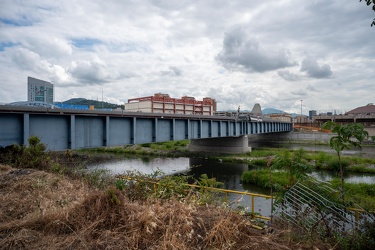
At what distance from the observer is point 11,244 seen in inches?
172

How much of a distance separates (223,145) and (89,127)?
27.6m

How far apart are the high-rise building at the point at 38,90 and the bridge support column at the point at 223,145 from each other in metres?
25.3

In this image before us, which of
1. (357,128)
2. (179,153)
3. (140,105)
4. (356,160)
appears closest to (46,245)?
(357,128)

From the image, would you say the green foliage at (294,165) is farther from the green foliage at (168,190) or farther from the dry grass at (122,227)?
the dry grass at (122,227)

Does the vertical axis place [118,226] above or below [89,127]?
below

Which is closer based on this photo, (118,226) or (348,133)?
(118,226)

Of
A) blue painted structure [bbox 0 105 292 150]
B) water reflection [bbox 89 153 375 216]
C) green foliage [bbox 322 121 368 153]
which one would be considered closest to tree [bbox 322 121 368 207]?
green foliage [bbox 322 121 368 153]

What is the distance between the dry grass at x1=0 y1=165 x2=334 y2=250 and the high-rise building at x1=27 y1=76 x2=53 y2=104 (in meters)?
16.3

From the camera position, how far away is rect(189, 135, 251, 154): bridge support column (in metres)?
40.9

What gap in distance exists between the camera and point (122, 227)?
4.78 m

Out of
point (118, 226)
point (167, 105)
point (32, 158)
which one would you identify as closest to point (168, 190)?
point (118, 226)

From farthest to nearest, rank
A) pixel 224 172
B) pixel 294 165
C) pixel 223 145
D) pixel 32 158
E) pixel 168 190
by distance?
pixel 223 145 < pixel 224 172 < pixel 32 158 < pixel 168 190 < pixel 294 165

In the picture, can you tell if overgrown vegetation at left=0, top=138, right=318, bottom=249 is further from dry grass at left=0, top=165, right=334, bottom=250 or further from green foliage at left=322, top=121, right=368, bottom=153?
green foliage at left=322, top=121, right=368, bottom=153

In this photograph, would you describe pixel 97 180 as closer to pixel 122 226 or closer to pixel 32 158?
pixel 32 158
